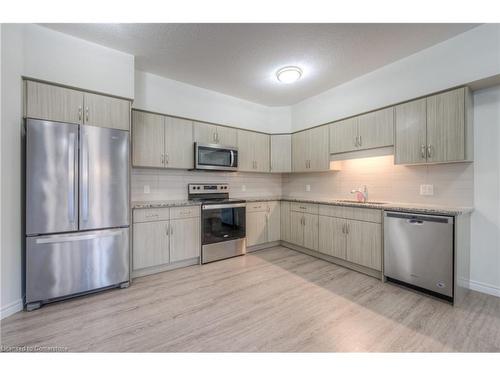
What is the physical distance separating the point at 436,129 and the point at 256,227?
2.77 metres

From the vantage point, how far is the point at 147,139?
3035mm

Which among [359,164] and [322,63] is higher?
[322,63]

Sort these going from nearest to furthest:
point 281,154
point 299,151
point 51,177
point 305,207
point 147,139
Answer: point 51,177, point 147,139, point 305,207, point 299,151, point 281,154

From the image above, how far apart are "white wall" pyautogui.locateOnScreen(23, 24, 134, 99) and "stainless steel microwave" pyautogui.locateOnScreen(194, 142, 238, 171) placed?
1.16 metres

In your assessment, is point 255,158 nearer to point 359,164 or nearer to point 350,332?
point 359,164

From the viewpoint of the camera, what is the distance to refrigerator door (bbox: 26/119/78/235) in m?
2.01

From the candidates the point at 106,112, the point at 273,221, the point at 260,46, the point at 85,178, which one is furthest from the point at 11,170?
the point at 273,221

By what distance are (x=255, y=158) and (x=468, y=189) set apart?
2937 mm

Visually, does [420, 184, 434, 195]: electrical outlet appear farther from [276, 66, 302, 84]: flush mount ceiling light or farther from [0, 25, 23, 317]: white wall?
[0, 25, 23, 317]: white wall

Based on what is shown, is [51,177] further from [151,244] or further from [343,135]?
[343,135]

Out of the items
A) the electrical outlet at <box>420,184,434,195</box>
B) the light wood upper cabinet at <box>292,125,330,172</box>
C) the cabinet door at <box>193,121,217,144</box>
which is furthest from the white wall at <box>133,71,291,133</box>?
the electrical outlet at <box>420,184,434,195</box>

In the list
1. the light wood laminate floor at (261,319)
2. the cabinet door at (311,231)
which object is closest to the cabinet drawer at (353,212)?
the cabinet door at (311,231)
